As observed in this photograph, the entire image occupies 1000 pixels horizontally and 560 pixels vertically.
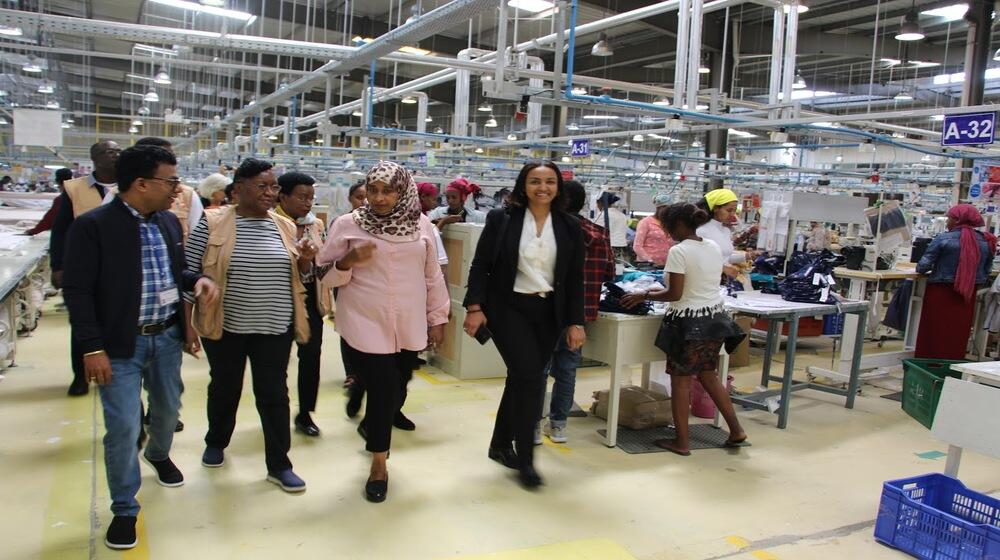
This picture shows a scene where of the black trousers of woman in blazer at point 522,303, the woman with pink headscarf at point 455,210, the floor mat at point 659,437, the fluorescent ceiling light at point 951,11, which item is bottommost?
the floor mat at point 659,437

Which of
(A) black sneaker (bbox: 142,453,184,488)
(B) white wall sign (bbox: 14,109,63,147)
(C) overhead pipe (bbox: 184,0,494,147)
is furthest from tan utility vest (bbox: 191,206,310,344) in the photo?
(B) white wall sign (bbox: 14,109,63,147)

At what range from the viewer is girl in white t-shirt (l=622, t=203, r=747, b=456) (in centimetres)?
393

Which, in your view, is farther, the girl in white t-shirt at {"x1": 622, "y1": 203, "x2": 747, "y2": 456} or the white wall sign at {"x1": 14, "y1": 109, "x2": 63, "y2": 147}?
the white wall sign at {"x1": 14, "y1": 109, "x2": 63, "y2": 147}

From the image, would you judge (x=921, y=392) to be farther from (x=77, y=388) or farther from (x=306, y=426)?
(x=77, y=388)

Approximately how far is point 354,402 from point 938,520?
3.02m

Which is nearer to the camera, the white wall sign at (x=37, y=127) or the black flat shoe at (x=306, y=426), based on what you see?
the black flat shoe at (x=306, y=426)

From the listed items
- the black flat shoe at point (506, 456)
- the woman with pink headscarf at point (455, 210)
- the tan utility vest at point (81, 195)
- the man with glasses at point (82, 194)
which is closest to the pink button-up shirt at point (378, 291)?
the black flat shoe at point (506, 456)

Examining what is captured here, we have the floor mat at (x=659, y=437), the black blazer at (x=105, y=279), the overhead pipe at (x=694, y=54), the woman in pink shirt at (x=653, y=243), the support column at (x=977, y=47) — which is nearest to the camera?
the black blazer at (x=105, y=279)

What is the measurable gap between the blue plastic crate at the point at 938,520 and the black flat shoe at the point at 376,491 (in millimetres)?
2185

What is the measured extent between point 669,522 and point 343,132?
241 inches

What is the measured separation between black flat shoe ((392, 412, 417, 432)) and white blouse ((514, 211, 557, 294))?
1388 mm

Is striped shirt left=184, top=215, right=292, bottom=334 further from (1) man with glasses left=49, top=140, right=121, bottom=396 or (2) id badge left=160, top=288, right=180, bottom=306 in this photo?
(1) man with glasses left=49, top=140, right=121, bottom=396

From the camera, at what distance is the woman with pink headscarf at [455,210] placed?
18.4 ft

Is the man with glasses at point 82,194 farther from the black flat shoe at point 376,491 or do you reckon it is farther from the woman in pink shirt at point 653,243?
the woman in pink shirt at point 653,243
